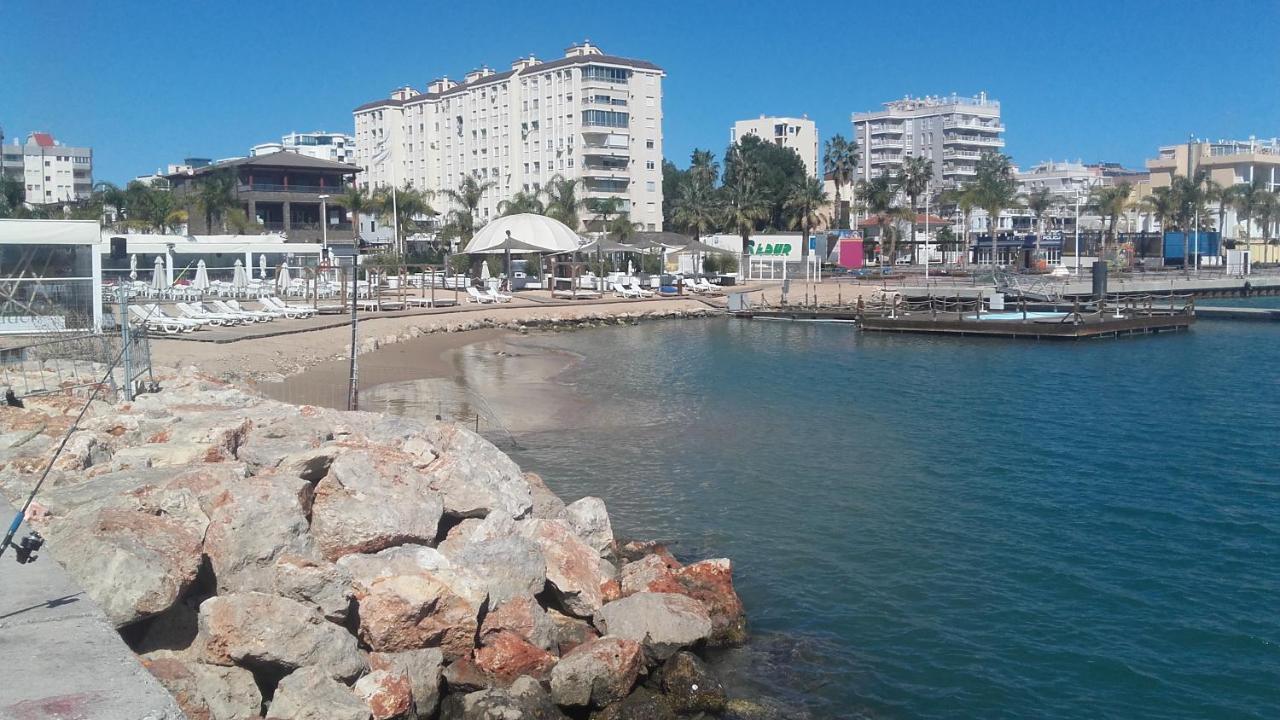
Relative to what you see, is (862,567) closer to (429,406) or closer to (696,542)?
(696,542)

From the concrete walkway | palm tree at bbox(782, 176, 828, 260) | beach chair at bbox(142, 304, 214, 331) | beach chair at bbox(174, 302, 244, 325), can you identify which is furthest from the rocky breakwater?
palm tree at bbox(782, 176, 828, 260)

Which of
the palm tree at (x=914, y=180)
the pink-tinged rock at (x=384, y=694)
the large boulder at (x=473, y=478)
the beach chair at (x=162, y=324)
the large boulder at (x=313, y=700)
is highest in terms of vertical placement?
the palm tree at (x=914, y=180)

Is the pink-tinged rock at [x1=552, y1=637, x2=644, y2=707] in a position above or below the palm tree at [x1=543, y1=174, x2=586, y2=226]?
below

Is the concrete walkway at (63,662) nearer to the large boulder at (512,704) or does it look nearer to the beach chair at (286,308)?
the large boulder at (512,704)

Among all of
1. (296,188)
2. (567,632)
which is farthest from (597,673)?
(296,188)

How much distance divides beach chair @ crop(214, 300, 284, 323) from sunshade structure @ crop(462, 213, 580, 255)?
1574 cm

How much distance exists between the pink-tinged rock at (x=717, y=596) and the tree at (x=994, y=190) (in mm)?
67151

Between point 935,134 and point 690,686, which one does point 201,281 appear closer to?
point 690,686

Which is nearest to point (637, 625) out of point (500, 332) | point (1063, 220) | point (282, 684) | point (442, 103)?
point (282, 684)

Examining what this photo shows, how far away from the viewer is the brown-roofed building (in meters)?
76.8

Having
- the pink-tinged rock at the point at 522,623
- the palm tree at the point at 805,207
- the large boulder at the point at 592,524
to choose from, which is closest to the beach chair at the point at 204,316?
the large boulder at the point at 592,524

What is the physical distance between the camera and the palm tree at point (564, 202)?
77938 mm

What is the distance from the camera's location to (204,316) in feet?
112

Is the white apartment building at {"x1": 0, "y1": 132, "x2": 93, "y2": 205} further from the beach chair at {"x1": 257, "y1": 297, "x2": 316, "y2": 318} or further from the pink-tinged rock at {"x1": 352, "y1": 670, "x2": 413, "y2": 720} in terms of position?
the pink-tinged rock at {"x1": 352, "y1": 670, "x2": 413, "y2": 720}
